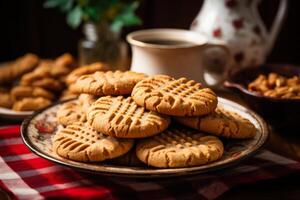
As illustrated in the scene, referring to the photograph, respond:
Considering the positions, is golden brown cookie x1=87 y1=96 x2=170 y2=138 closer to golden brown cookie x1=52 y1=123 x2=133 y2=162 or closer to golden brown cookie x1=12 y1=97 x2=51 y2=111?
golden brown cookie x1=52 y1=123 x2=133 y2=162

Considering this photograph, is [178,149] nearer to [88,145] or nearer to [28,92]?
[88,145]

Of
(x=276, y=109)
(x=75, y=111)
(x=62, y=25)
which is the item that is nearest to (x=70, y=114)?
(x=75, y=111)

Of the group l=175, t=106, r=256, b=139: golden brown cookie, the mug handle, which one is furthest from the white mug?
l=175, t=106, r=256, b=139: golden brown cookie

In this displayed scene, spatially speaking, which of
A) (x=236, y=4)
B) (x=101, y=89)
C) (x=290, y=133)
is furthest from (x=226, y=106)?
(x=236, y=4)

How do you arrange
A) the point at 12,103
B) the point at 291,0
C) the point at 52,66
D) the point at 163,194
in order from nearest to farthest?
the point at 163,194, the point at 12,103, the point at 52,66, the point at 291,0

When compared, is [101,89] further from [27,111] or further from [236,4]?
[236,4]

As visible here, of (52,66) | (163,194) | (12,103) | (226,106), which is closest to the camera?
(163,194)

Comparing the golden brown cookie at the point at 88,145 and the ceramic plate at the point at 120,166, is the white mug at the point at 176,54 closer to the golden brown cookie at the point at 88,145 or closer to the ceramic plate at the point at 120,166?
the ceramic plate at the point at 120,166
